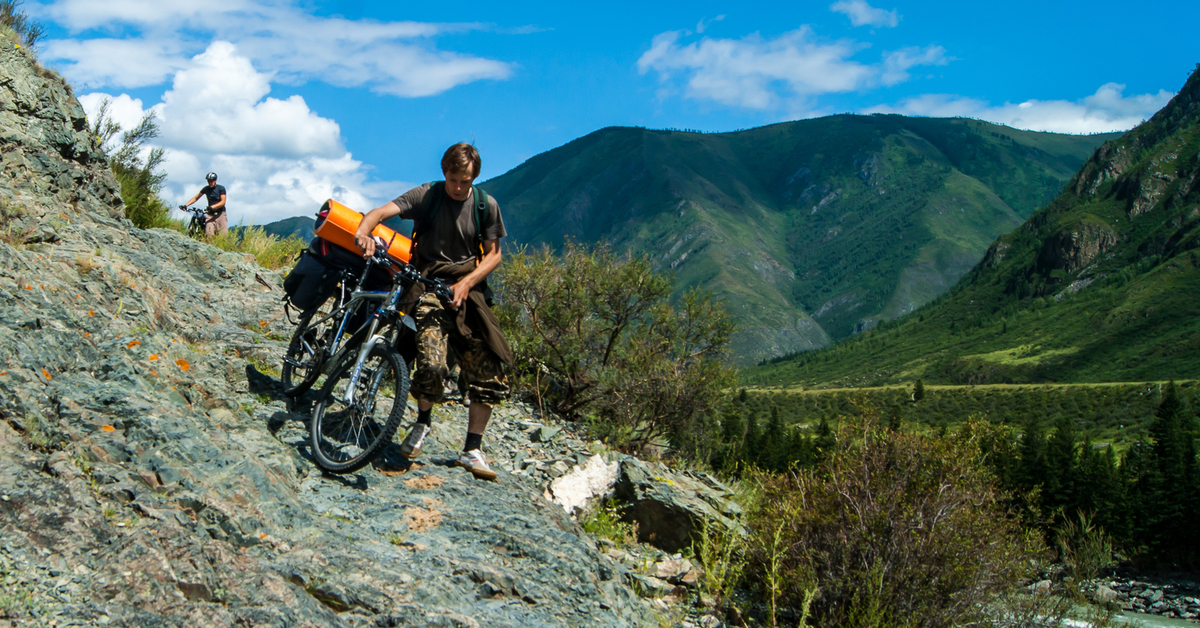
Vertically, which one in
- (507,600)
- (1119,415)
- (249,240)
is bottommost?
(1119,415)

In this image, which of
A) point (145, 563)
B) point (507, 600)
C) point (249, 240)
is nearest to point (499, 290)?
point (249, 240)

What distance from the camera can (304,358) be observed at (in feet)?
19.4

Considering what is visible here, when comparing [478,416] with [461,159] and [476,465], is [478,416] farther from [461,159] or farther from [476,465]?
[461,159]

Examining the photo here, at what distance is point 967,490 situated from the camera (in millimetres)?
6145

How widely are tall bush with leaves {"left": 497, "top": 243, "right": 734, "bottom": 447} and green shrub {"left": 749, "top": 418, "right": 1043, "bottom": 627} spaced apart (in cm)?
463

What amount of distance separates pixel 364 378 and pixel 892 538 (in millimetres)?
4035

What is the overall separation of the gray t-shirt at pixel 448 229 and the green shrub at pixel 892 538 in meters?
3.05

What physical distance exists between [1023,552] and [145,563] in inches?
268

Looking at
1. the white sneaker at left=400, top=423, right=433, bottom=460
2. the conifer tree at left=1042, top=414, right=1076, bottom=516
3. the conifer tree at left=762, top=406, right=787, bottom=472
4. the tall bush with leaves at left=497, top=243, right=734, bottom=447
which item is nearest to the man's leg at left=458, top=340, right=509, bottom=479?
the white sneaker at left=400, top=423, right=433, bottom=460

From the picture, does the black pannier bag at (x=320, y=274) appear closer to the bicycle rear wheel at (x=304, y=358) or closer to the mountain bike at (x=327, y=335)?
the mountain bike at (x=327, y=335)

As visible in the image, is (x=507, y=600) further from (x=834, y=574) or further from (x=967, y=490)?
(x=967, y=490)

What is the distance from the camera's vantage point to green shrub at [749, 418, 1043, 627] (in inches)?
222

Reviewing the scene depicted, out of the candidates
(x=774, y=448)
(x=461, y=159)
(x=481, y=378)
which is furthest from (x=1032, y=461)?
(x=461, y=159)

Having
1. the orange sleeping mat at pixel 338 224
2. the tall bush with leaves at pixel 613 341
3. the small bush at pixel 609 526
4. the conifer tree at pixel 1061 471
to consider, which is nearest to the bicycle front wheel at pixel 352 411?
the orange sleeping mat at pixel 338 224
